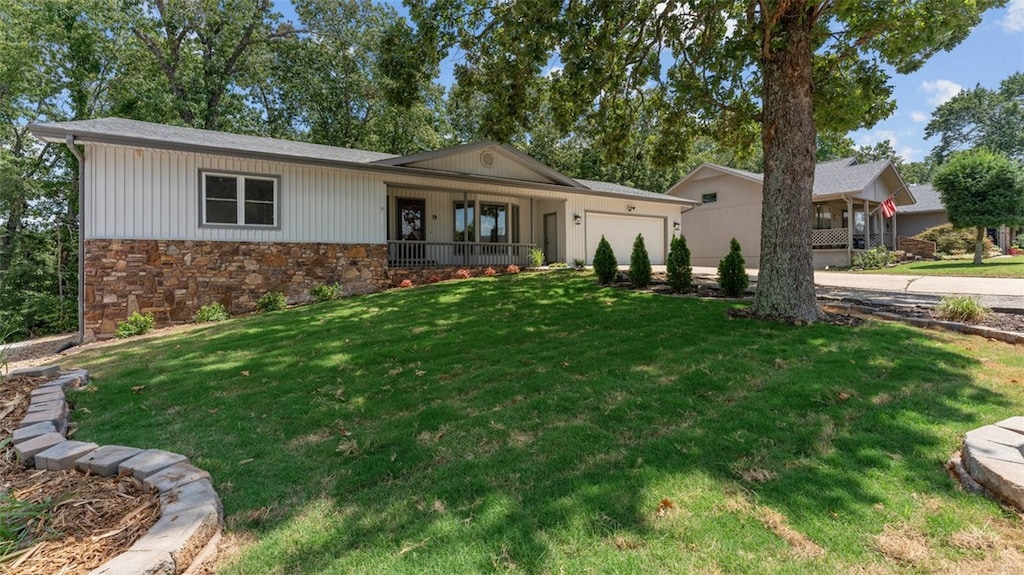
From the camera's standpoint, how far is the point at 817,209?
23.1 meters

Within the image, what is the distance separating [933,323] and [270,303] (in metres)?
11.8

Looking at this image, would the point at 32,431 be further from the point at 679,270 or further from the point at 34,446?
the point at 679,270

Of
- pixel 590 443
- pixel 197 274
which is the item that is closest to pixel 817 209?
pixel 590 443

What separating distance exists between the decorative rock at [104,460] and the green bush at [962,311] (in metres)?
9.03

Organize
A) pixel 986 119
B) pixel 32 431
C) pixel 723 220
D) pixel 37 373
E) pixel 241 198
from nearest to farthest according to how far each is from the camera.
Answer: pixel 32 431
pixel 37 373
pixel 241 198
pixel 723 220
pixel 986 119

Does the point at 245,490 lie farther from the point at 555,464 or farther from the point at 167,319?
the point at 167,319

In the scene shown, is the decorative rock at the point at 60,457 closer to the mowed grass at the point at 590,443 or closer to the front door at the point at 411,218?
the mowed grass at the point at 590,443

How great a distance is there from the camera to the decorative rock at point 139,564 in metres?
1.82

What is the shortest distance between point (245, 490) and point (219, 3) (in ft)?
81.2

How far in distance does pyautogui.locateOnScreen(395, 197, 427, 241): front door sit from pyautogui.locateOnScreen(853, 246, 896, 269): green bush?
16.5 meters

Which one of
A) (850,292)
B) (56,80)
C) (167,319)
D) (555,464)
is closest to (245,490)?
(555,464)

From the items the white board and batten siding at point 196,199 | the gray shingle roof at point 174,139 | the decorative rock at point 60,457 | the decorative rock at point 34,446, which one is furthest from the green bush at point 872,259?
the decorative rock at point 34,446

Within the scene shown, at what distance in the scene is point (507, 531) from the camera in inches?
86.8

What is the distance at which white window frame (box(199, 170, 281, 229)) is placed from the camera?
1054 cm
